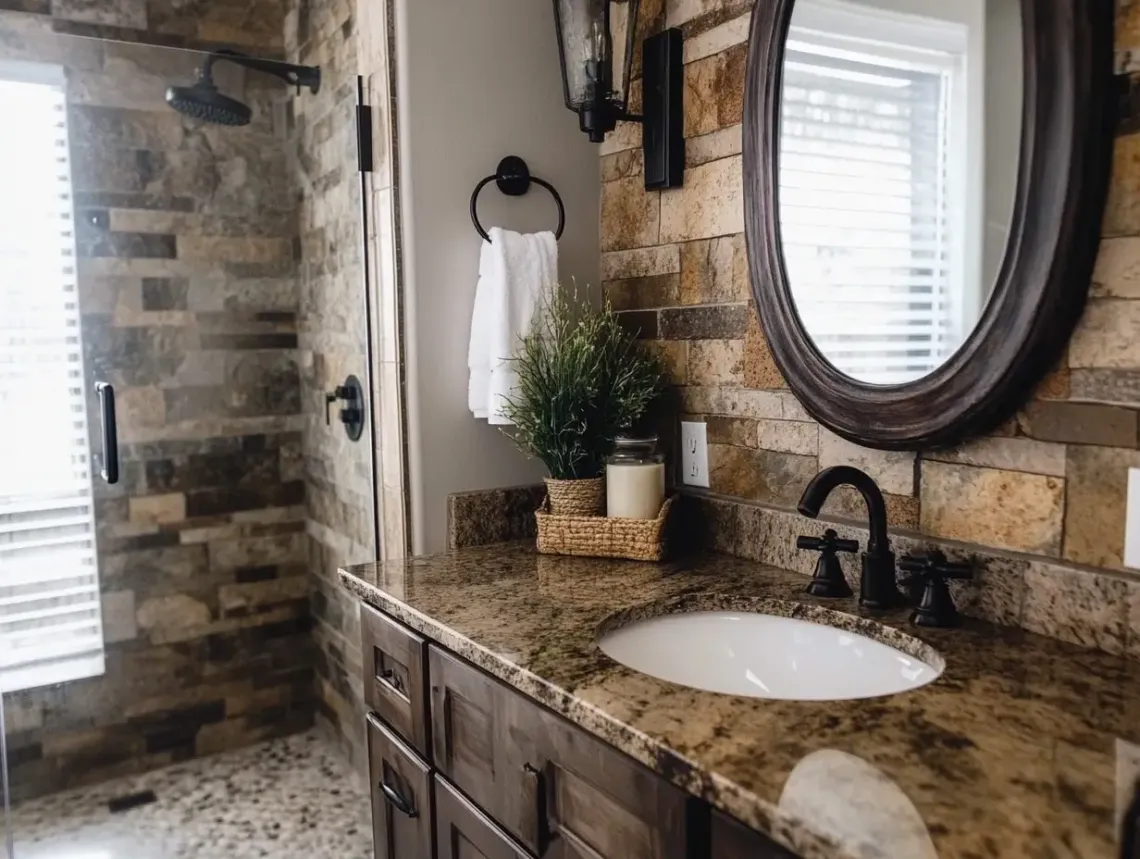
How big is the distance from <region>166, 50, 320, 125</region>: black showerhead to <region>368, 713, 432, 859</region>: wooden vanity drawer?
1523mm

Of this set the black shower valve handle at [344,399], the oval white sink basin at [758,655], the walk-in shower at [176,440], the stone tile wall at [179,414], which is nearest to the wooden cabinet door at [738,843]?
the oval white sink basin at [758,655]

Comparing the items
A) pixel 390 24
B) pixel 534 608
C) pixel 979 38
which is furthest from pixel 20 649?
pixel 979 38

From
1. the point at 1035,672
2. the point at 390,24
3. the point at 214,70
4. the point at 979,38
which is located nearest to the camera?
the point at 1035,672

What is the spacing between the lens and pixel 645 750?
0.96 metres

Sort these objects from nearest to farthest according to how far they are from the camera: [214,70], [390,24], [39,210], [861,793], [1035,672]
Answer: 1. [861,793]
2. [1035,672]
3. [390,24]
4. [39,210]
5. [214,70]

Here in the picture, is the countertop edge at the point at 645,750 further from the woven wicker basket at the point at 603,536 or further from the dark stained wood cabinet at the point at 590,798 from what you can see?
the woven wicker basket at the point at 603,536

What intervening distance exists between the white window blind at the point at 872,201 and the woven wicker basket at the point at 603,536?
431mm

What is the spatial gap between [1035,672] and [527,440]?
99 cm

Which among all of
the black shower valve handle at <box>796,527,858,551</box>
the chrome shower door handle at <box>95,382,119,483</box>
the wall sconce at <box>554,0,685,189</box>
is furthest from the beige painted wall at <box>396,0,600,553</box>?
the chrome shower door handle at <box>95,382,119,483</box>

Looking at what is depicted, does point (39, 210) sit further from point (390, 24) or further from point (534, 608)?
point (534, 608)

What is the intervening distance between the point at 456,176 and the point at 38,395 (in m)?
1.13

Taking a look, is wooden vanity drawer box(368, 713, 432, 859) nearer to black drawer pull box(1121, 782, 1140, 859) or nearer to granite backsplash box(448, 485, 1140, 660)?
granite backsplash box(448, 485, 1140, 660)

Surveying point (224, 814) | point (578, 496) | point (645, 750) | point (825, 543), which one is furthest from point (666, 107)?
point (224, 814)

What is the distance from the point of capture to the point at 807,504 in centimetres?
133
